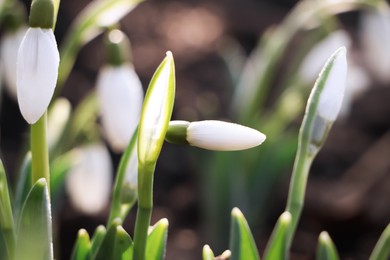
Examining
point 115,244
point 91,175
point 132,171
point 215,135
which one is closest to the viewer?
point 215,135

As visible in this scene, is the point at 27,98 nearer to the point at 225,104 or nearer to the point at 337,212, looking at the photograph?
the point at 337,212

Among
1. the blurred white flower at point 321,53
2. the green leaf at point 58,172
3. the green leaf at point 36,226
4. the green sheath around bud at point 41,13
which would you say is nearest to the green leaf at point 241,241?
the green leaf at point 36,226

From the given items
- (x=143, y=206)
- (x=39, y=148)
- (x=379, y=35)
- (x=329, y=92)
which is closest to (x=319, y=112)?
(x=329, y=92)

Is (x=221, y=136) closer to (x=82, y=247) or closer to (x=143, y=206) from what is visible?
(x=143, y=206)

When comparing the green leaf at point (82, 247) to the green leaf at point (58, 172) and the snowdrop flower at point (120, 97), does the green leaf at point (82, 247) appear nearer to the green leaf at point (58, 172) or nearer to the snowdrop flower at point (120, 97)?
the snowdrop flower at point (120, 97)

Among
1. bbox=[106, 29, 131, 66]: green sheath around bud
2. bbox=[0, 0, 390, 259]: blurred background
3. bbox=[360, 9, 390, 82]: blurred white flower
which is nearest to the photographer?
bbox=[106, 29, 131, 66]: green sheath around bud

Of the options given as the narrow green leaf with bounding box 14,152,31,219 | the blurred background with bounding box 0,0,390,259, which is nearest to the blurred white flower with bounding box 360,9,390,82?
the blurred background with bounding box 0,0,390,259

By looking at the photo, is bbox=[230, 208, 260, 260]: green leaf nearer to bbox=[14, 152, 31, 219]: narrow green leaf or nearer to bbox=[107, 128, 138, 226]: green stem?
bbox=[107, 128, 138, 226]: green stem
